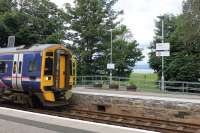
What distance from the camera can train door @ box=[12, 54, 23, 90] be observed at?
1922cm

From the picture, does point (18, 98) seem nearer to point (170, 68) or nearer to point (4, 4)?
point (170, 68)

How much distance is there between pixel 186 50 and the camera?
112 feet

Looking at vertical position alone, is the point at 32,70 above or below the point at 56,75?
above

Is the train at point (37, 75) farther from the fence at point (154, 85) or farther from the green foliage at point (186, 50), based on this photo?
the green foliage at point (186, 50)

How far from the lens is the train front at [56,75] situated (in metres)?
18.4

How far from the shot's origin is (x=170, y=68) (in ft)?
109

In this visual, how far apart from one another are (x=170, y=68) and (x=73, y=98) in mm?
13773

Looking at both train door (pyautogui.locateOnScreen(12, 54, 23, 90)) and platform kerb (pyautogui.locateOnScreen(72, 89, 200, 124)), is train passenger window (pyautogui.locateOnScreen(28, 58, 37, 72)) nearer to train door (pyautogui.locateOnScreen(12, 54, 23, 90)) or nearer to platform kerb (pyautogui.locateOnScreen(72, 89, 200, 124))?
train door (pyautogui.locateOnScreen(12, 54, 23, 90))

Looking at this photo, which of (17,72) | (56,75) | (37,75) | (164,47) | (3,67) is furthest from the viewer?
(164,47)

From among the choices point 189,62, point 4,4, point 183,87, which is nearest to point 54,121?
A: point 183,87

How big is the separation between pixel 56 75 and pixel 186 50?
1812 centimetres

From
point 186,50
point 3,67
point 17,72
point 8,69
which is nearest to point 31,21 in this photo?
point 186,50

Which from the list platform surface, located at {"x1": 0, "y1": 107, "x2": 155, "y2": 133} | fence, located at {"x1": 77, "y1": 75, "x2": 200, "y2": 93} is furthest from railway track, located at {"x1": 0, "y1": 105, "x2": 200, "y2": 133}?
fence, located at {"x1": 77, "y1": 75, "x2": 200, "y2": 93}

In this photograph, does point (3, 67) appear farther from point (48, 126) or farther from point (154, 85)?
point (154, 85)
